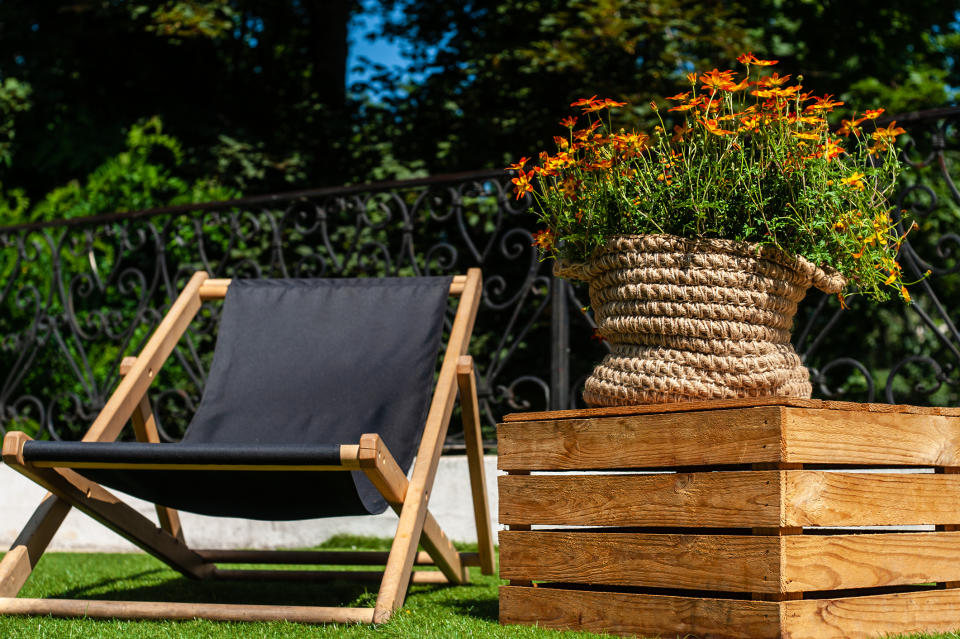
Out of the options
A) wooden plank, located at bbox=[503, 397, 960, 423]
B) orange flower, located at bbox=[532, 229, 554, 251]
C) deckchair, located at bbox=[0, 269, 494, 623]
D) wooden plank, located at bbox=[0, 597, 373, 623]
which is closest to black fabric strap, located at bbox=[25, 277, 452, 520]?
deckchair, located at bbox=[0, 269, 494, 623]

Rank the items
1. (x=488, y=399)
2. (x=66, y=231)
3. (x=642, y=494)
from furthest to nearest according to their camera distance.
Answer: (x=66, y=231) < (x=488, y=399) < (x=642, y=494)

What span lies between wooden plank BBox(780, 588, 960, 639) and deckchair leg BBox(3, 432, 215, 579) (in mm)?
1616

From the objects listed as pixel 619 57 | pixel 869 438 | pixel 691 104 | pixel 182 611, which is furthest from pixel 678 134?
pixel 619 57

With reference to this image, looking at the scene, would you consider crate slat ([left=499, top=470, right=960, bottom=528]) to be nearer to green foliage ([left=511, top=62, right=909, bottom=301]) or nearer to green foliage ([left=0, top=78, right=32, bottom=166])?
green foliage ([left=511, top=62, right=909, bottom=301])

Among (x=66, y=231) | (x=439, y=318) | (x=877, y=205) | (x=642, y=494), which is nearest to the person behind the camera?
(x=642, y=494)

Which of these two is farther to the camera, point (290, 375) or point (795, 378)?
point (290, 375)

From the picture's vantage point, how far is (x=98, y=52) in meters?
8.00

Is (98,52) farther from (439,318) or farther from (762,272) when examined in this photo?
(762,272)

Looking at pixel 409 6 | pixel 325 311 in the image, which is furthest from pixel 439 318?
pixel 409 6

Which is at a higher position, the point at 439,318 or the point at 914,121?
the point at 914,121

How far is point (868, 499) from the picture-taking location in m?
1.83

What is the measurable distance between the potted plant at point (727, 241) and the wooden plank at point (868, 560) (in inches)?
12.2

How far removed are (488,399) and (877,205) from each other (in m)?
2.31

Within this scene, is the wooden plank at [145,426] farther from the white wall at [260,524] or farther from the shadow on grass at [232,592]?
the white wall at [260,524]
